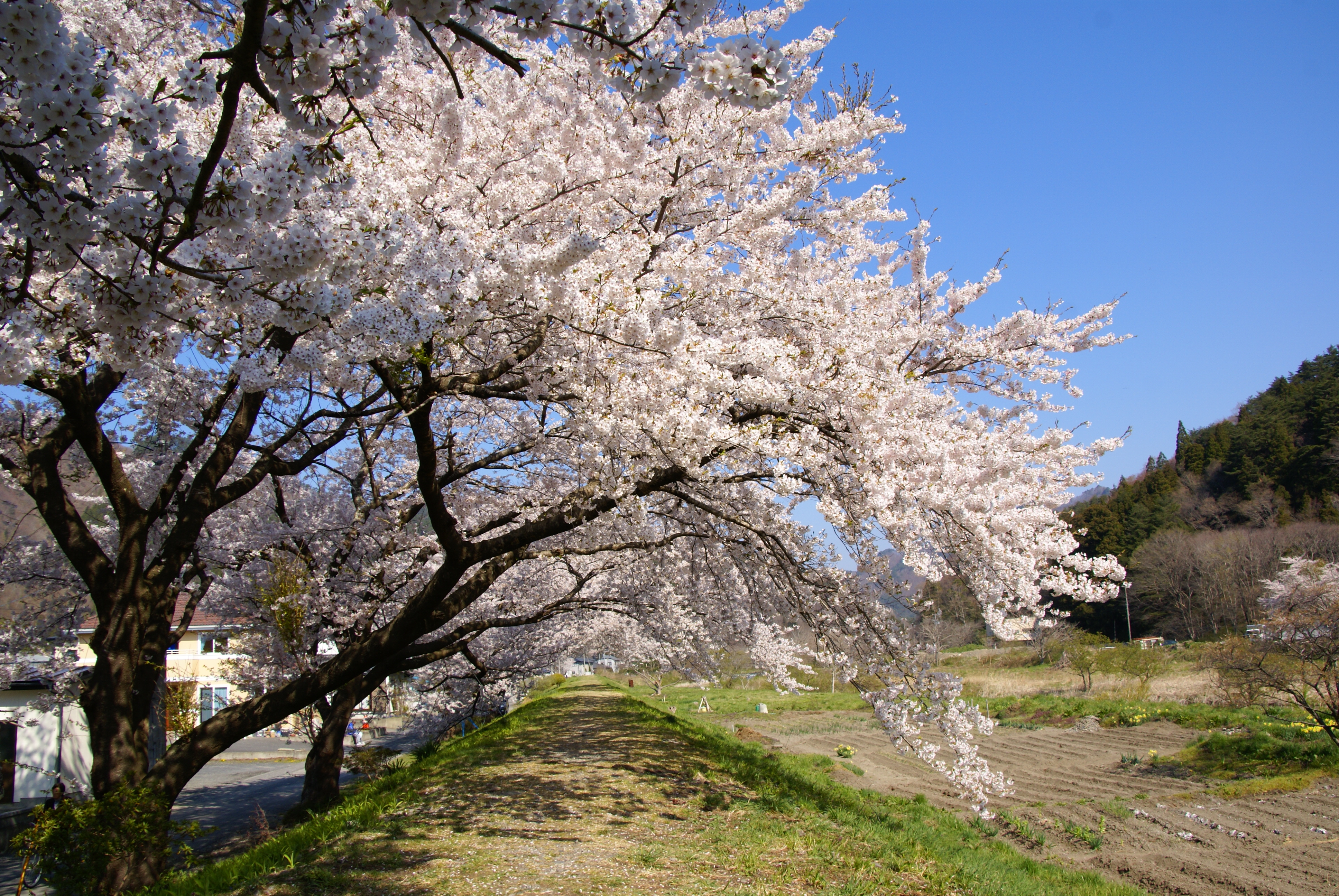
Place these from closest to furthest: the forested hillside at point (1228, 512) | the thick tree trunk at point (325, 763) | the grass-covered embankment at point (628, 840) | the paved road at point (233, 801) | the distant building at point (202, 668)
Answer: the grass-covered embankment at point (628, 840) < the thick tree trunk at point (325, 763) < the paved road at point (233, 801) < the distant building at point (202, 668) < the forested hillside at point (1228, 512)

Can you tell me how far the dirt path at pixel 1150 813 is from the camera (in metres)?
8.76

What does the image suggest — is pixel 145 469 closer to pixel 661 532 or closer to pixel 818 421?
Result: pixel 661 532

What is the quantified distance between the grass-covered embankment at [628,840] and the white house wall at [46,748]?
36.4 ft

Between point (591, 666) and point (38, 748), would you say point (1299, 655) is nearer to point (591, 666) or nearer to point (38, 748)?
point (38, 748)

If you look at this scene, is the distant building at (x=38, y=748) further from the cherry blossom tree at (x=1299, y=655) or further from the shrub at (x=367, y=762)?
the cherry blossom tree at (x=1299, y=655)

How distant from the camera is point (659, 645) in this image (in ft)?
42.0

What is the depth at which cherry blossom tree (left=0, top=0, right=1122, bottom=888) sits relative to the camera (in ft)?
7.69

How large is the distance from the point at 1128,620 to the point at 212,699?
172 ft

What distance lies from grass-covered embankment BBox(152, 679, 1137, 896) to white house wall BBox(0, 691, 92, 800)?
11095 millimetres

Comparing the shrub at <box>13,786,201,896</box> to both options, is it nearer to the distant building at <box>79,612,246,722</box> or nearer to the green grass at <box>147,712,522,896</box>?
the green grass at <box>147,712,522,896</box>

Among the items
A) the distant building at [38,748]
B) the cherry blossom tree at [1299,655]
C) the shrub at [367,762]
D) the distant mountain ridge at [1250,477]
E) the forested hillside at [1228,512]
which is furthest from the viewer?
the distant mountain ridge at [1250,477]

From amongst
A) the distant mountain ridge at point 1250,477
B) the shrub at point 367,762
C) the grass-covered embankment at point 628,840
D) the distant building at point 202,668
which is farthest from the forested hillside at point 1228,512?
the distant building at point 202,668

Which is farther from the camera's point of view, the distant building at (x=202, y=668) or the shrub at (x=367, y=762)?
the distant building at (x=202, y=668)

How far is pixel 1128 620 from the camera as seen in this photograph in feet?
153
